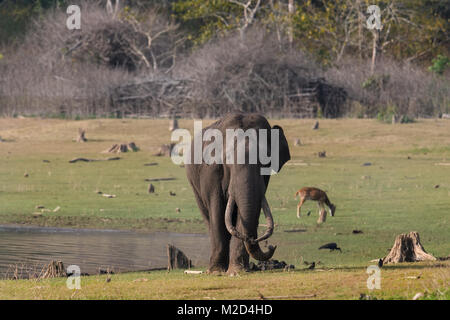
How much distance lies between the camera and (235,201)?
10648 mm

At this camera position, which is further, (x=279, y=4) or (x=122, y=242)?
(x=279, y=4)

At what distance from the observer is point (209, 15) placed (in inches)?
1687

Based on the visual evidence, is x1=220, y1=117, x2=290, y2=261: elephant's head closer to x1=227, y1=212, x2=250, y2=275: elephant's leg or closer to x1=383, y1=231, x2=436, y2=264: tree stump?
x1=227, y1=212, x2=250, y2=275: elephant's leg

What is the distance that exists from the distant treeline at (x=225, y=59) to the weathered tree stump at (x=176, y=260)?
57.4ft

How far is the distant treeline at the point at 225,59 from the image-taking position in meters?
32.7

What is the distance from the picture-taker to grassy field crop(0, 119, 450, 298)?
1401 centimetres

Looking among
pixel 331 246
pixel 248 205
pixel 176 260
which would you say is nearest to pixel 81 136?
pixel 331 246

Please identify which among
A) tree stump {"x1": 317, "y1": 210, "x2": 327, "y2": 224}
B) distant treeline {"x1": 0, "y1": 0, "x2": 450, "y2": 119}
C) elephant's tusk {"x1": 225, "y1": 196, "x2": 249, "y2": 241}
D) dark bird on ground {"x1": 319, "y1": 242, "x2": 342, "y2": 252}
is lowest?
dark bird on ground {"x1": 319, "y1": 242, "x2": 342, "y2": 252}

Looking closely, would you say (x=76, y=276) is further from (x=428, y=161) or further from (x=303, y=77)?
(x=303, y=77)

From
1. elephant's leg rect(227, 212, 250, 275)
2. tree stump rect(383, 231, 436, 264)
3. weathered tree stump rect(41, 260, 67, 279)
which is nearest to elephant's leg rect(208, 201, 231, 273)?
elephant's leg rect(227, 212, 250, 275)

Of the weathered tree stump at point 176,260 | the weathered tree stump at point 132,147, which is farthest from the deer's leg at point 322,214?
the weathered tree stump at point 132,147

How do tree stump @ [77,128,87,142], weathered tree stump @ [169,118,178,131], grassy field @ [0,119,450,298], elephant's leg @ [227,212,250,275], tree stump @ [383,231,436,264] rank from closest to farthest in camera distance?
elephant's leg @ [227,212,250,275] → tree stump @ [383,231,436,264] → grassy field @ [0,119,450,298] → tree stump @ [77,128,87,142] → weathered tree stump @ [169,118,178,131]

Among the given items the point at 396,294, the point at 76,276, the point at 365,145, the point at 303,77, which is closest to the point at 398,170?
the point at 365,145
